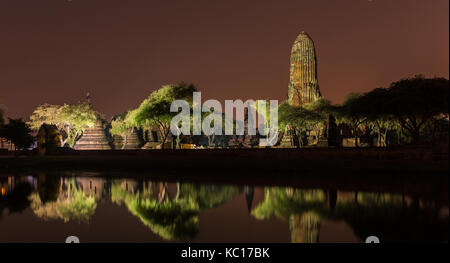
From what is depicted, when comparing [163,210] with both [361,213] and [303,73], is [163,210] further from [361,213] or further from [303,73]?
[303,73]

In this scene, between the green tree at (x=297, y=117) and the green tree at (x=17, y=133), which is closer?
the green tree at (x=17, y=133)

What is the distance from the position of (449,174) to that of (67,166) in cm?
2838

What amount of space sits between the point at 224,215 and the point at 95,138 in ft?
221

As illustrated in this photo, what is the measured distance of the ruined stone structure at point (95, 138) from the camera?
73.8 meters

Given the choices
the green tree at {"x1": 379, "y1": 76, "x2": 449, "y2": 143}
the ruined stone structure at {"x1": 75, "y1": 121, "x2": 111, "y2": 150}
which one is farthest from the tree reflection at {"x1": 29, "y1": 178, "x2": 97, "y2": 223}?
the ruined stone structure at {"x1": 75, "y1": 121, "x2": 111, "y2": 150}

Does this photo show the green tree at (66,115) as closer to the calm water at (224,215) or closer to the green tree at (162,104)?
the green tree at (162,104)

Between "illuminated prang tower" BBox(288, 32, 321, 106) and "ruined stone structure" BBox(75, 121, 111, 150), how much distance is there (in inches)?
1467

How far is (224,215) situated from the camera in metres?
11.5

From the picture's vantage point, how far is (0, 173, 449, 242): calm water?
875 cm

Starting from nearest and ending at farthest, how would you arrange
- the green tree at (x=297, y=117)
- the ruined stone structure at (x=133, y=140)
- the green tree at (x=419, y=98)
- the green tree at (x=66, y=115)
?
the green tree at (x=419, y=98) → the green tree at (x=297, y=117) → the green tree at (x=66, y=115) → the ruined stone structure at (x=133, y=140)

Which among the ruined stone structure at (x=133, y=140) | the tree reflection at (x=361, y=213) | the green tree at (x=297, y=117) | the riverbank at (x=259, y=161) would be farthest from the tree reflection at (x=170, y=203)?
the ruined stone structure at (x=133, y=140)

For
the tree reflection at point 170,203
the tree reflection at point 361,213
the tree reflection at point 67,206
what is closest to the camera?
the tree reflection at point 361,213

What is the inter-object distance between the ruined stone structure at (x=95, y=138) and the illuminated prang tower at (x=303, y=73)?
37263mm

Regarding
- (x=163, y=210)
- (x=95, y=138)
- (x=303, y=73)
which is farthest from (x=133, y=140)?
(x=163, y=210)
